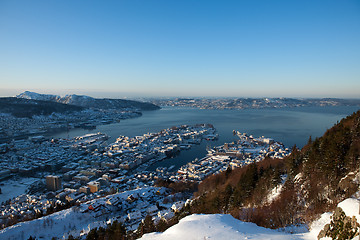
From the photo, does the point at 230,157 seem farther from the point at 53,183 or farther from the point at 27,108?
the point at 27,108

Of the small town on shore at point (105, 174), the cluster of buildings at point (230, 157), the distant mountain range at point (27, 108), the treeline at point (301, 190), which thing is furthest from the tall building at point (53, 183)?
the distant mountain range at point (27, 108)

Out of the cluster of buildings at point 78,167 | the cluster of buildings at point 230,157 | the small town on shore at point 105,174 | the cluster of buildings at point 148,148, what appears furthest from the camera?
the cluster of buildings at point 148,148

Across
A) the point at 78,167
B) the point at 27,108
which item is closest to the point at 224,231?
the point at 78,167

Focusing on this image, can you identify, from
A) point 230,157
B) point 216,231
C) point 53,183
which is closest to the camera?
point 216,231

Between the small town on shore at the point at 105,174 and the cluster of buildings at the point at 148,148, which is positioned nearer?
the small town on shore at the point at 105,174

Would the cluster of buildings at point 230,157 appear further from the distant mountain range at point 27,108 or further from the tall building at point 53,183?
the distant mountain range at point 27,108

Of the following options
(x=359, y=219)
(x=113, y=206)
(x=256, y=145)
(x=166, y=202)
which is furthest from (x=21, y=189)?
(x=256, y=145)

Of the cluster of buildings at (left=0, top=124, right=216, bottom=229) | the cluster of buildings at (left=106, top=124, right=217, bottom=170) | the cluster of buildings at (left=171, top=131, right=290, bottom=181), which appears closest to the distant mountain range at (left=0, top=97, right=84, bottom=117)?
the cluster of buildings at (left=0, top=124, right=216, bottom=229)

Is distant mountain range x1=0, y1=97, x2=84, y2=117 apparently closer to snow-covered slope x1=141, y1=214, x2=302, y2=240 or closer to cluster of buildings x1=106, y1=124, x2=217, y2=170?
cluster of buildings x1=106, y1=124, x2=217, y2=170

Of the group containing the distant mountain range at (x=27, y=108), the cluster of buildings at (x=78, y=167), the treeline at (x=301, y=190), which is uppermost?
the distant mountain range at (x=27, y=108)

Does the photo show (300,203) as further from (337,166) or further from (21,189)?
(21,189)

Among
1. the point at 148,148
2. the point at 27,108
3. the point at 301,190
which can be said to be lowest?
the point at 148,148
